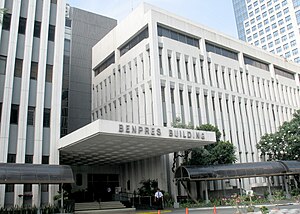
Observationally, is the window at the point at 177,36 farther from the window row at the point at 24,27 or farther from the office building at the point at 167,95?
the window row at the point at 24,27

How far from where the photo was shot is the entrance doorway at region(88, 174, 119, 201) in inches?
1565

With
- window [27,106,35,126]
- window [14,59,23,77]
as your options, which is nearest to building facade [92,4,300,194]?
window [27,106,35,126]

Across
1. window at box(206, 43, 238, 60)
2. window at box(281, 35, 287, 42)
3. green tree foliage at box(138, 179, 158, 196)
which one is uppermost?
window at box(281, 35, 287, 42)

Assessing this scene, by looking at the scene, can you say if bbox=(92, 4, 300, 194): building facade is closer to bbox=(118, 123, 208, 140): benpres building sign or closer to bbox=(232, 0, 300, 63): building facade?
bbox=(118, 123, 208, 140): benpres building sign

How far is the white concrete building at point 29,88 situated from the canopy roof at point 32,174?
11.0 feet

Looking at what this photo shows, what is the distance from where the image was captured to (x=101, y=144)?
2550cm

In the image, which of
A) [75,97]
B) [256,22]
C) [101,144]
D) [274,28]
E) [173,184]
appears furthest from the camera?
[256,22]

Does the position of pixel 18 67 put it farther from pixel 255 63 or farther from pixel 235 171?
pixel 255 63

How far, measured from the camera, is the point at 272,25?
10131 cm

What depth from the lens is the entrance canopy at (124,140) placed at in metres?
22.4


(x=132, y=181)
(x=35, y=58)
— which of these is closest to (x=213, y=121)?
(x=132, y=181)

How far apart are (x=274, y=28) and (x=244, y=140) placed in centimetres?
7132

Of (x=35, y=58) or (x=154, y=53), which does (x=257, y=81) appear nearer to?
(x=154, y=53)

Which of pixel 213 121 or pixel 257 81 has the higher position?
pixel 257 81
